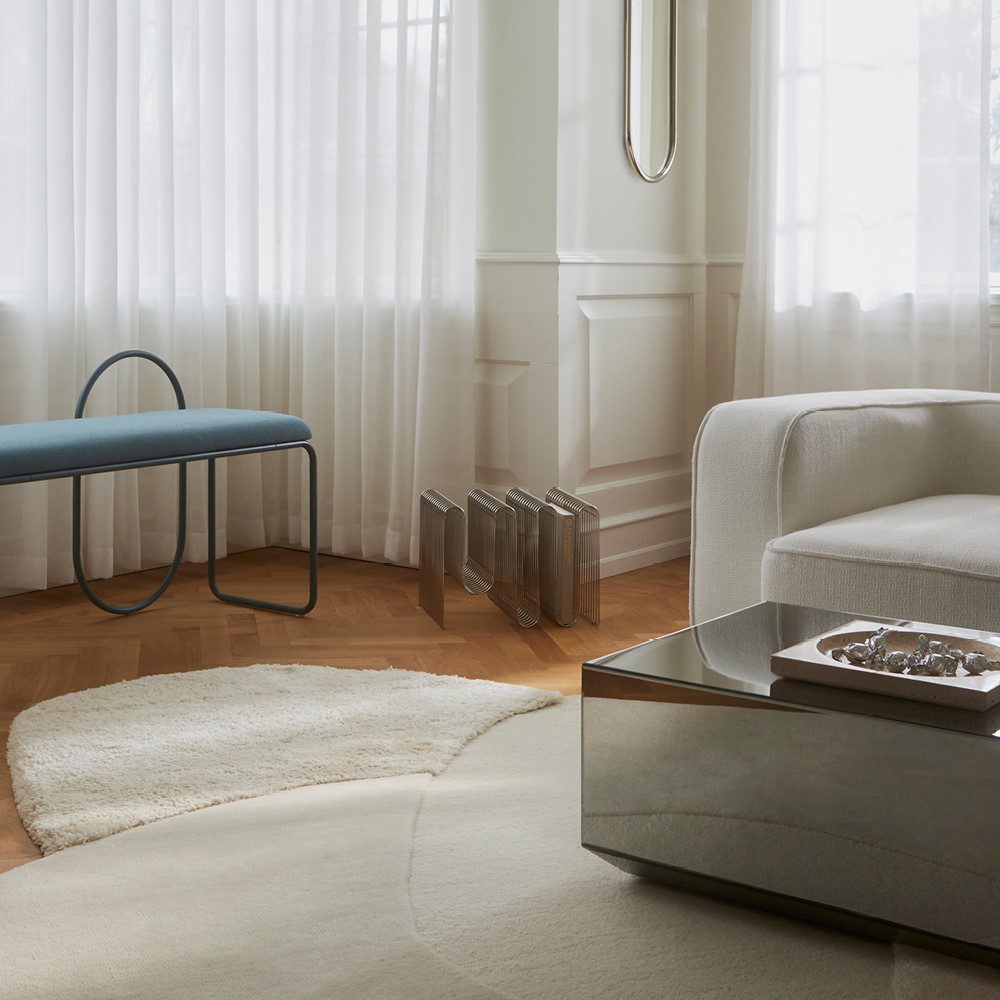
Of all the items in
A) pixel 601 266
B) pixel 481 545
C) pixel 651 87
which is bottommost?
pixel 481 545

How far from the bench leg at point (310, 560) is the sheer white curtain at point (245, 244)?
0.32 metres

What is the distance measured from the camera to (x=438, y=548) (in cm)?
305

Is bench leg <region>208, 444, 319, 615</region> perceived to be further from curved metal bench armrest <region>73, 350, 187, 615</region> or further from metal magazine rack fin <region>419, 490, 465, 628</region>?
metal magazine rack fin <region>419, 490, 465, 628</region>

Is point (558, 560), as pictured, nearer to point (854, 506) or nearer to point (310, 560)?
point (310, 560)

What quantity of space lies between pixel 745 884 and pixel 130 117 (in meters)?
2.69

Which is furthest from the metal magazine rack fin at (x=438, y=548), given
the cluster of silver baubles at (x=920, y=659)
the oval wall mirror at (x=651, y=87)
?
the cluster of silver baubles at (x=920, y=659)

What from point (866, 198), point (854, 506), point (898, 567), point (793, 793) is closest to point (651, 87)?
point (866, 198)

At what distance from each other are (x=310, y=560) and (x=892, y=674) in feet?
6.69

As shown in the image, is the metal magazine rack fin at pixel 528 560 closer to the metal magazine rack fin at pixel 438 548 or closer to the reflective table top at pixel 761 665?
the metal magazine rack fin at pixel 438 548

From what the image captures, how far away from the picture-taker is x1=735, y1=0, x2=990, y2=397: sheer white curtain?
10.9 ft

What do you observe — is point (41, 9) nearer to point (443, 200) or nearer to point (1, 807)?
point (443, 200)

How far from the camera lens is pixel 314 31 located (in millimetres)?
3658

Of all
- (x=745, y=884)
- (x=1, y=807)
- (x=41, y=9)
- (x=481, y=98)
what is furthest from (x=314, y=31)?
(x=745, y=884)

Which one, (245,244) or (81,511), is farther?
(245,244)
